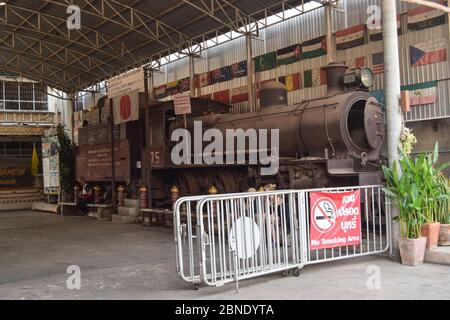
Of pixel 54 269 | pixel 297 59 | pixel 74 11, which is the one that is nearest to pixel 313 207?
pixel 54 269

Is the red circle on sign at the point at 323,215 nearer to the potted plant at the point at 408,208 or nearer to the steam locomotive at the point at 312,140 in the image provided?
the potted plant at the point at 408,208

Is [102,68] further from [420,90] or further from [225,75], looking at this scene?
[420,90]

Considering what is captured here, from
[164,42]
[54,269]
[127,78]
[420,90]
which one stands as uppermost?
[164,42]

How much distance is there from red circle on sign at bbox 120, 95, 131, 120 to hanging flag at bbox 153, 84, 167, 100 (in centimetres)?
601

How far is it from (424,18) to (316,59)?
11.2ft

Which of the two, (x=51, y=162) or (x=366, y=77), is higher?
(x=366, y=77)

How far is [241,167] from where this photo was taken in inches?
432

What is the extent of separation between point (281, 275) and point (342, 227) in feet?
3.65

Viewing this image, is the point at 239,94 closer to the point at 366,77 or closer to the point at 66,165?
the point at 366,77

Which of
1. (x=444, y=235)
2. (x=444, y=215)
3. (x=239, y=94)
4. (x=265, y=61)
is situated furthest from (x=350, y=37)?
(x=444, y=235)

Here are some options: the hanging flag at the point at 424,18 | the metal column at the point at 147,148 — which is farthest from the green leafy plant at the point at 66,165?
the hanging flag at the point at 424,18

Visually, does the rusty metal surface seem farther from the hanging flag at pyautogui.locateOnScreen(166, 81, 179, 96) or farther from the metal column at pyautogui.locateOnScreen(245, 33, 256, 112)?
the hanging flag at pyautogui.locateOnScreen(166, 81, 179, 96)

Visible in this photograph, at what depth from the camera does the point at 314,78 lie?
571 inches

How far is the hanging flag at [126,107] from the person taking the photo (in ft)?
48.1
